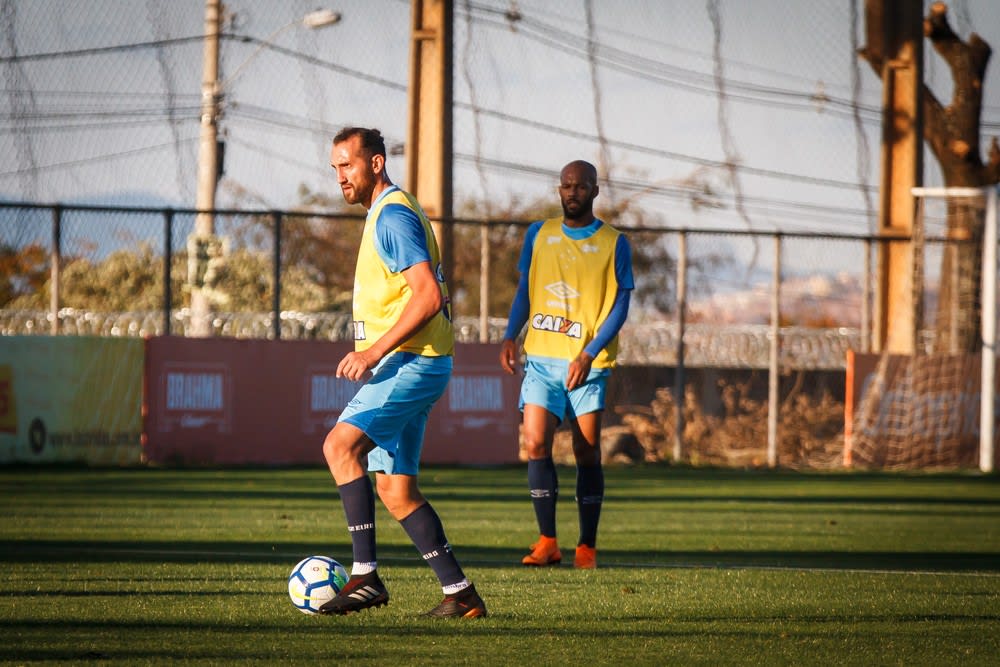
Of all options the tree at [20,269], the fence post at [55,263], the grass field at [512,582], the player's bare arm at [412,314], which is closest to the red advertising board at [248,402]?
the fence post at [55,263]

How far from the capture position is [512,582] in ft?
24.8

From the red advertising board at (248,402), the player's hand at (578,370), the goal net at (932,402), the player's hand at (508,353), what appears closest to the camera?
the player's hand at (578,370)

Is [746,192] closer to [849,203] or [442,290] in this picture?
[849,203]

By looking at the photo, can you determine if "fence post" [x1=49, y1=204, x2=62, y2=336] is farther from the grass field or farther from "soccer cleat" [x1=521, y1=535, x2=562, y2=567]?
"soccer cleat" [x1=521, y1=535, x2=562, y2=567]

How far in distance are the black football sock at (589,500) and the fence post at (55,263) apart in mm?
10693

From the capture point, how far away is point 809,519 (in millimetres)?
12398

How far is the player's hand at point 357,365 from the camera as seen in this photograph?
577 cm

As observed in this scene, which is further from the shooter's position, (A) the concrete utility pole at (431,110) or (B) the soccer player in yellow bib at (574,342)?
(A) the concrete utility pole at (431,110)

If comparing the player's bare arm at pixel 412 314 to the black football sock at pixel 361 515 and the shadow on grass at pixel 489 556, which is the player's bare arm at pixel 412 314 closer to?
the black football sock at pixel 361 515

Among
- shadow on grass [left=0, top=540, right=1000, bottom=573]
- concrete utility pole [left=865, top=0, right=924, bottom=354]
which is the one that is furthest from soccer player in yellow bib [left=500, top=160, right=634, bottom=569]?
concrete utility pole [left=865, top=0, right=924, bottom=354]

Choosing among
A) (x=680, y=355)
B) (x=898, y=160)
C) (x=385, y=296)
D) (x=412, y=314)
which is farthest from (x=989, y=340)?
(x=412, y=314)

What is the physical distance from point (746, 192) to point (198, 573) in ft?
69.9

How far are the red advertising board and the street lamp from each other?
1.96 meters

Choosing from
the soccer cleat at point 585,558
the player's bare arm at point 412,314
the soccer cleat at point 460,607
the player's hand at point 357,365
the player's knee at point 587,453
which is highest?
the player's bare arm at point 412,314
